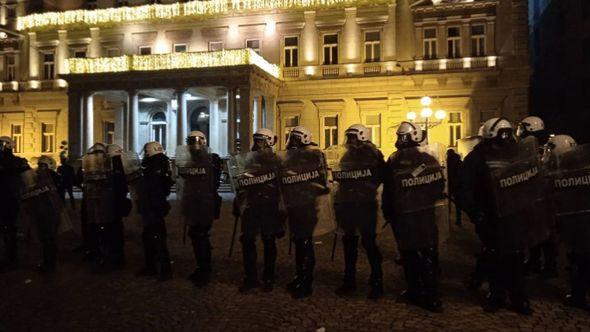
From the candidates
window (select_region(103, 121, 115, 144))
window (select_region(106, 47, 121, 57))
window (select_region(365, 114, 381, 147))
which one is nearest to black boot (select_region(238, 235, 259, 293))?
window (select_region(365, 114, 381, 147))

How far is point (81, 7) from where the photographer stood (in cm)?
3628

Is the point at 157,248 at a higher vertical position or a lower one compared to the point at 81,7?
lower

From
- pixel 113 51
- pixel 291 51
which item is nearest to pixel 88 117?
pixel 113 51

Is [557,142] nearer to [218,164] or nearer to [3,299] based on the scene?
[218,164]

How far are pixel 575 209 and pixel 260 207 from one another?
376 cm

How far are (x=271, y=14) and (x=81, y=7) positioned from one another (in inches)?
513

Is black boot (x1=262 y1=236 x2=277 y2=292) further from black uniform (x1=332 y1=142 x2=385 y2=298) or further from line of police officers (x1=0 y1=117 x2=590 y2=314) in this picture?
black uniform (x1=332 y1=142 x2=385 y2=298)

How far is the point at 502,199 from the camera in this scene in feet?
20.1

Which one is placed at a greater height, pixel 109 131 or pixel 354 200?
pixel 109 131

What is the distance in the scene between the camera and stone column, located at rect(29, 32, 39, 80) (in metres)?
36.1

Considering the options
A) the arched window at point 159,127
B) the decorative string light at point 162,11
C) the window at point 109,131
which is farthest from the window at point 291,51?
the window at point 109,131

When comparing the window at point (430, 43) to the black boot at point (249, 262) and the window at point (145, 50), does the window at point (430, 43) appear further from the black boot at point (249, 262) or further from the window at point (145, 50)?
the black boot at point (249, 262)

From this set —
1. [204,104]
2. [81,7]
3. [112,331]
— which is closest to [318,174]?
[112,331]

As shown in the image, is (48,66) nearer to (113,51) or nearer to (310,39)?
(113,51)
